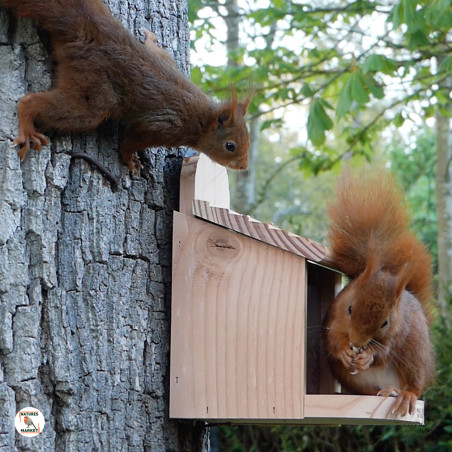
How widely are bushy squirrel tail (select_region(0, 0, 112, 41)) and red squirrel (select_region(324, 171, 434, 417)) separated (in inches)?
34.5

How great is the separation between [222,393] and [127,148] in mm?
681

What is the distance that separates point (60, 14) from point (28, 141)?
315mm

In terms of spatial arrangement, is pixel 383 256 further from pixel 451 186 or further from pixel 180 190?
pixel 451 186

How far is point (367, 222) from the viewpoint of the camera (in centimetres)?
222

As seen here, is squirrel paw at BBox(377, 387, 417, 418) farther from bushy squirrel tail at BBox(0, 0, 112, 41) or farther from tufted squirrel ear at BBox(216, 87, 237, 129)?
bushy squirrel tail at BBox(0, 0, 112, 41)

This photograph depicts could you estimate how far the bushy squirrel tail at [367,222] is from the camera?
222 centimetres

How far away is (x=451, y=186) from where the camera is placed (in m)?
6.52

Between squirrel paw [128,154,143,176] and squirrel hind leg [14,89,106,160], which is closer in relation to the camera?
squirrel hind leg [14,89,106,160]

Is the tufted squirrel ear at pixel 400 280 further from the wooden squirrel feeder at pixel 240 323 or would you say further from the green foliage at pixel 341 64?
the green foliage at pixel 341 64

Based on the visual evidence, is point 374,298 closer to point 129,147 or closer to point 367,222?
point 367,222

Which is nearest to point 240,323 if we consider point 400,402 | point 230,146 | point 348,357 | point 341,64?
point 348,357

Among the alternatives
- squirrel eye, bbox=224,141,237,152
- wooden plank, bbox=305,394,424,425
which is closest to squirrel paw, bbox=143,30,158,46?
squirrel eye, bbox=224,141,237,152

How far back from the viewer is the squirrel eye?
235 centimetres

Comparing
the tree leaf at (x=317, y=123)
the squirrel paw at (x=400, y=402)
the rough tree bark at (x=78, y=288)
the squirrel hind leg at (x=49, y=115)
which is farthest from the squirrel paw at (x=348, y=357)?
the tree leaf at (x=317, y=123)
